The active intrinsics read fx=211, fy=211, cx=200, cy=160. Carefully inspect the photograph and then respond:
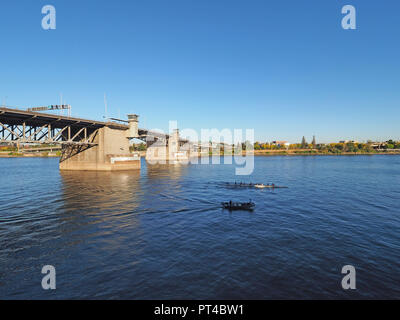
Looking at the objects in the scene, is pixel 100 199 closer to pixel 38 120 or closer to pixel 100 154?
pixel 38 120

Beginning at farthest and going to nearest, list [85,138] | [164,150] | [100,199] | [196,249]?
[164,150] → [85,138] → [100,199] → [196,249]

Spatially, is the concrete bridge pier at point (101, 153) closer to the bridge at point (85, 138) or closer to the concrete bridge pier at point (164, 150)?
the bridge at point (85, 138)

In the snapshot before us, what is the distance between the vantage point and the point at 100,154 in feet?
235

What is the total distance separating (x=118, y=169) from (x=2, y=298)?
215 feet

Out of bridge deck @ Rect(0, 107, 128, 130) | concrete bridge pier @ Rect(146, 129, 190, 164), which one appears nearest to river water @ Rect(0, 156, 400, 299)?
bridge deck @ Rect(0, 107, 128, 130)

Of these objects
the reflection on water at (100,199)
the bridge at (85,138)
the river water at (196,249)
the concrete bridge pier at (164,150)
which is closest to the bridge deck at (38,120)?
the bridge at (85,138)

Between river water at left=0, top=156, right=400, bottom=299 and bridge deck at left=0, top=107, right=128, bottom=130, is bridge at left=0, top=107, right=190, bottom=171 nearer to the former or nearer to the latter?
bridge deck at left=0, top=107, right=128, bottom=130

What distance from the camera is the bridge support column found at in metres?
71.7

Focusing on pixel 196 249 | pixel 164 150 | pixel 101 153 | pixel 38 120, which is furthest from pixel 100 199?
pixel 164 150

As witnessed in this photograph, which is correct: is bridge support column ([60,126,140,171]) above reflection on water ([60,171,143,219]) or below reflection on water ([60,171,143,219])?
above

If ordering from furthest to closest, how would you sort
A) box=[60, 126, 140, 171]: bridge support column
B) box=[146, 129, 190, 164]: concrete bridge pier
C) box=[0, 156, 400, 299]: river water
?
box=[146, 129, 190, 164]: concrete bridge pier < box=[60, 126, 140, 171]: bridge support column < box=[0, 156, 400, 299]: river water

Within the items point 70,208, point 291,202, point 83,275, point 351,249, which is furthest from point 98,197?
point 351,249

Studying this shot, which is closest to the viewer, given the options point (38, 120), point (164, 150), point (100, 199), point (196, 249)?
point (196, 249)
